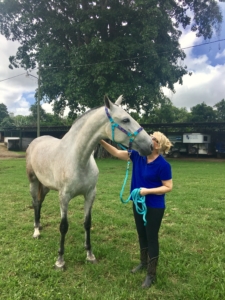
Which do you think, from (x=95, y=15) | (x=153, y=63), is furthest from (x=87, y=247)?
(x=95, y=15)

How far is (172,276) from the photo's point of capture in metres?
2.86

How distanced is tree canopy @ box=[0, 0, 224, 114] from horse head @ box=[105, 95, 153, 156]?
11807 mm

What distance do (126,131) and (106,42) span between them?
13.5 m

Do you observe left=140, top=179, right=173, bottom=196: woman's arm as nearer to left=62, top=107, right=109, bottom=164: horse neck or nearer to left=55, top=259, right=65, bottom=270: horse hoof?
left=62, top=107, right=109, bottom=164: horse neck

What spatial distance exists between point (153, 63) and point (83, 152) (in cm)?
1340

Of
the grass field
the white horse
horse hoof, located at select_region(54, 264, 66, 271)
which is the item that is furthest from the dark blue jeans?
horse hoof, located at select_region(54, 264, 66, 271)

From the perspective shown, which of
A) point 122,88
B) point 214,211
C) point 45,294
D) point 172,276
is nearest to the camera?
point 45,294

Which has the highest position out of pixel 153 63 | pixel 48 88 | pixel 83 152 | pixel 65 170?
pixel 153 63

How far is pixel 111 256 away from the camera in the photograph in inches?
131

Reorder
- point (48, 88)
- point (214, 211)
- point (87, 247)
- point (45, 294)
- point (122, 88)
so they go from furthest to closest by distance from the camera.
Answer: point (48, 88), point (122, 88), point (214, 211), point (87, 247), point (45, 294)

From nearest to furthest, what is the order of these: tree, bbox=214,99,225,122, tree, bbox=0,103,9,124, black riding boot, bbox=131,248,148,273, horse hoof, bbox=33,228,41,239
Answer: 1. black riding boot, bbox=131,248,148,273
2. horse hoof, bbox=33,228,41,239
3. tree, bbox=214,99,225,122
4. tree, bbox=0,103,9,124

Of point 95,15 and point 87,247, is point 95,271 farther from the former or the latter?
point 95,15

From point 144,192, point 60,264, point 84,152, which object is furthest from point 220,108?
point 60,264

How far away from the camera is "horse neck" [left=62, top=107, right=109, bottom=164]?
2.89 m
